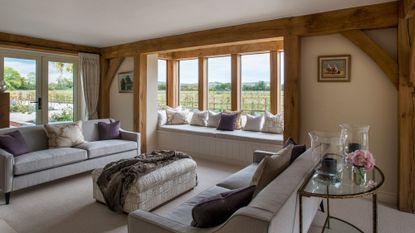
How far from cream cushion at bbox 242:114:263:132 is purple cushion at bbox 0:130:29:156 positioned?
3.73m

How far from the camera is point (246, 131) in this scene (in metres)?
5.18


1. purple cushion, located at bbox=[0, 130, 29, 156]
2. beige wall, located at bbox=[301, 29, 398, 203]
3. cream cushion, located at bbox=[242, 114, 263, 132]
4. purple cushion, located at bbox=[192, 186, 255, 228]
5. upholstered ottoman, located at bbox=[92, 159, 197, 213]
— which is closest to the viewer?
purple cushion, located at bbox=[192, 186, 255, 228]

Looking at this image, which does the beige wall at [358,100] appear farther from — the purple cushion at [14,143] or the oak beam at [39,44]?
the oak beam at [39,44]

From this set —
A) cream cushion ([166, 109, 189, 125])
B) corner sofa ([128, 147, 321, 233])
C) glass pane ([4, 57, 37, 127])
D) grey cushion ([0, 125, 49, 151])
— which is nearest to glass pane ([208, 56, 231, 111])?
cream cushion ([166, 109, 189, 125])

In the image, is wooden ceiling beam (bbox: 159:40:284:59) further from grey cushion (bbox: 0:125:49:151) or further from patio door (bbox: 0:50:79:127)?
grey cushion (bbox: 0:125:49:151)

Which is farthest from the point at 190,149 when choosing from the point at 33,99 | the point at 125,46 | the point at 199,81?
the point at 33,99

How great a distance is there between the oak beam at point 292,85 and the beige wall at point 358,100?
0.10 metres

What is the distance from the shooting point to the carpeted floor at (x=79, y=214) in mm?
2557

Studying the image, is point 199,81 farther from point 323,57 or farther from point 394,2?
point 394,2

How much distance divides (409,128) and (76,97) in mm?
6513

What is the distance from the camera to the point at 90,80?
20.4ft

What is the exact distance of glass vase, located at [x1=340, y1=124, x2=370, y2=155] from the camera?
212cm

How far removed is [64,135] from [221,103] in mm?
3479

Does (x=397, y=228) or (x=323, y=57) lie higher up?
(x=323, y=57)
